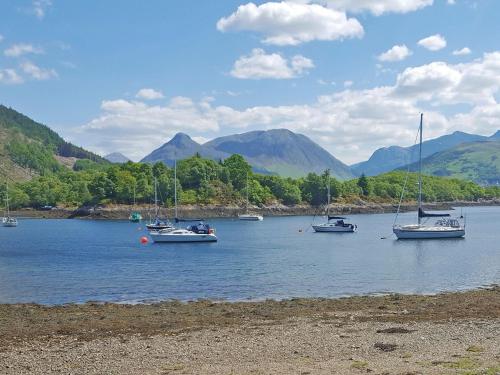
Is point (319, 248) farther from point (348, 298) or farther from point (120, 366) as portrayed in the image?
point (120, 366)

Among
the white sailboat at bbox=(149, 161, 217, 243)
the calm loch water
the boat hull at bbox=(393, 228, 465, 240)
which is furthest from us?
the boat hull at bbox=(393, 228, 465, 240)

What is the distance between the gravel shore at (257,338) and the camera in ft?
73.3

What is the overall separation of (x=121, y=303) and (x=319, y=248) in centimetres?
5343

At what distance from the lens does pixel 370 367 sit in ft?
71.1

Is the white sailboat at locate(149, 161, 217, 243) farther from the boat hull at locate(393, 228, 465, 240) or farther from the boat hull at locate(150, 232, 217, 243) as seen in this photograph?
the boat hull at locate(393, 228, 465, 240)

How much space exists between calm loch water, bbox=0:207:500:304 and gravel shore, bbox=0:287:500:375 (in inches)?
284

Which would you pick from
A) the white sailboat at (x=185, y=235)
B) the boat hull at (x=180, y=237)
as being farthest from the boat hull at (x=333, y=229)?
the boat hull at (x=180, y=237)

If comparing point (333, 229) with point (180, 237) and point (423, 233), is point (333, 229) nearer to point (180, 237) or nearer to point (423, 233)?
point (423, 233)

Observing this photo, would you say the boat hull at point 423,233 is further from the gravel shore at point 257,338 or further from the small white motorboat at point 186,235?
the gravel shore at point 257,338

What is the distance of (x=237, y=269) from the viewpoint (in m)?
64.8

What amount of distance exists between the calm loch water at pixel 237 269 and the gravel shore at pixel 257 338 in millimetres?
7210

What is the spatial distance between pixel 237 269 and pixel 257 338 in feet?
120

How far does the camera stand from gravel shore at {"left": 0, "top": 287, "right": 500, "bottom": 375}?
2234cm

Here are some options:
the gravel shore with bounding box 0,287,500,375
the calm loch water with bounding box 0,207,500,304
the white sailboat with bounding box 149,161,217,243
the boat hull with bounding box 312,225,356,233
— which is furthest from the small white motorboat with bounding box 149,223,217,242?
the gravel shore with bounding box 0,287,500,375
